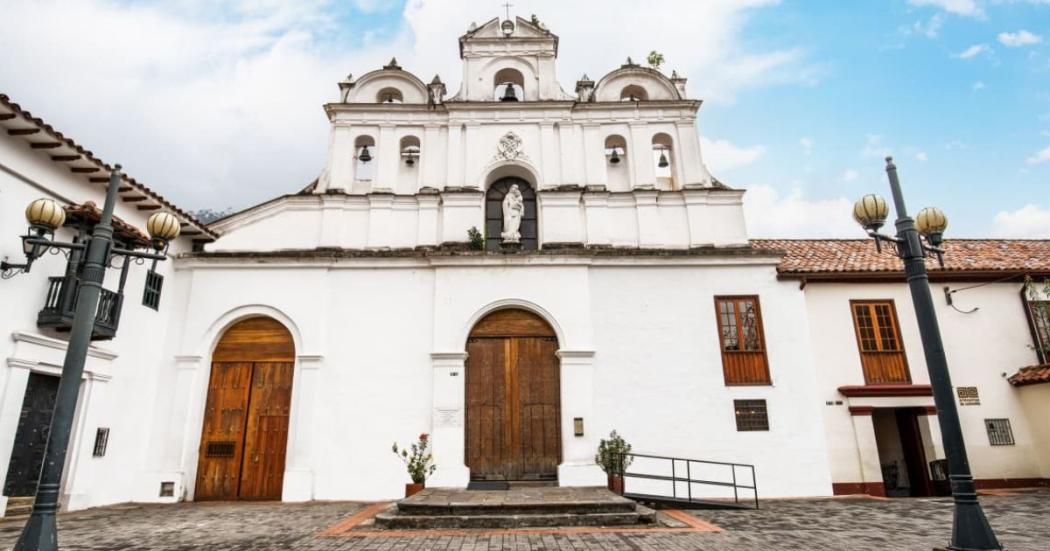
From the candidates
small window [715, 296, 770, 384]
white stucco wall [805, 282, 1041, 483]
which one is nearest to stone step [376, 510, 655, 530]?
small window [715, 296, 770, 384]

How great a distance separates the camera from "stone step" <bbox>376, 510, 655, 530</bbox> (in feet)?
28.0

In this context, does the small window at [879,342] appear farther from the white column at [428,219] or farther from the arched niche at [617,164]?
the white column at [428,219]

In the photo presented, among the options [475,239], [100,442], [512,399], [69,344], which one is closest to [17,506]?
[100,442]

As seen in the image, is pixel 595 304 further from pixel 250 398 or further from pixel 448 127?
pixel 250 398

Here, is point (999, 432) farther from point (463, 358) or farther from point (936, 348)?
point (463, 358)

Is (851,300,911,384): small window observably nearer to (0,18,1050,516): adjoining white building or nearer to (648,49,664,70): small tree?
(0,18,1050,516): adjoining white building

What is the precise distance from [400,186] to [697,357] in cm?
882

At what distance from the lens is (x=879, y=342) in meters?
13.5

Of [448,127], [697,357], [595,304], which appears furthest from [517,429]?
[448,127]

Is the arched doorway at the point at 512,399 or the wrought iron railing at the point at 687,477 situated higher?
the arched doorway at the point at 512,399

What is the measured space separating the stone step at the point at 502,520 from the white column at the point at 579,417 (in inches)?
123

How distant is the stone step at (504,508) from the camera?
8820 millimetres

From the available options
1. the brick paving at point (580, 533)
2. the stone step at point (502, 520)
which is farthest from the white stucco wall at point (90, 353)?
the stone step at point (502, 520)

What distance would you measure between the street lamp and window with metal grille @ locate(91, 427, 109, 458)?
47.1 feet
